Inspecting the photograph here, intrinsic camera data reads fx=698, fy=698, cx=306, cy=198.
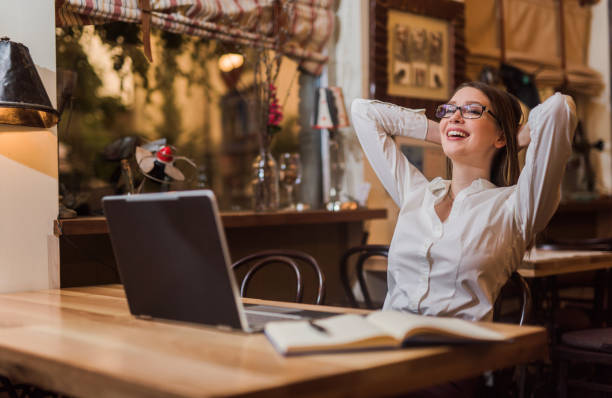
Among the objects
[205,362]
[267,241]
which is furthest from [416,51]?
[205,362]

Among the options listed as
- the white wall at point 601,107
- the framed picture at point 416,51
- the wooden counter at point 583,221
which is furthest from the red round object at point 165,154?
the white wall at point 601,107

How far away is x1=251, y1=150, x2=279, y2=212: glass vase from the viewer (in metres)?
3.12

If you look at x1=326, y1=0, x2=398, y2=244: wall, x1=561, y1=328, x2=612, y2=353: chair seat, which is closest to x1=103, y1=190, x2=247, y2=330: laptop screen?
x1=561, y1=328, x2=612, y2=353: chair seat

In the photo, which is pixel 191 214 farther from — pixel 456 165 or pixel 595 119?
pixel 595 119

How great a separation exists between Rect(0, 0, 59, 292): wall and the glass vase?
1.00 meters

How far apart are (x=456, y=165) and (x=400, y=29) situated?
6.46 feet

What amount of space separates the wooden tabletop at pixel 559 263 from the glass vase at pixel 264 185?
3.68 feet

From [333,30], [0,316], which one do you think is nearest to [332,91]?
[333,30]

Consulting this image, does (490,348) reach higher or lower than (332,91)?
lower

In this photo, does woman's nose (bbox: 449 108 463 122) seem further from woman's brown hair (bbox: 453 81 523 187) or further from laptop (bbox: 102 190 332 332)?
laptop (bbox: 102 190 332 332)

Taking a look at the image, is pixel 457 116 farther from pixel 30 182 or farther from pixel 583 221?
pixel 583 221

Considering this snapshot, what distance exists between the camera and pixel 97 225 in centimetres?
239

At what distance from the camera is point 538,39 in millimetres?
5008

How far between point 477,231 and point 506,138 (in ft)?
0.96
